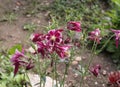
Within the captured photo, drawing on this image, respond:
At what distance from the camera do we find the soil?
143 inches

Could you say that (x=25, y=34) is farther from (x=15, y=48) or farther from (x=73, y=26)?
(x=73, y=26)

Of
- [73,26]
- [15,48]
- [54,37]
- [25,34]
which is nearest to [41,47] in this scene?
[54,37]

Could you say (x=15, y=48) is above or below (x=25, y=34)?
above

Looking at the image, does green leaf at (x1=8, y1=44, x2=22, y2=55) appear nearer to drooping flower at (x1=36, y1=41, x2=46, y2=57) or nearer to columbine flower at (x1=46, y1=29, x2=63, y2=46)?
drooping flower at (x1=36, y1=41, x2=46, y2=57)

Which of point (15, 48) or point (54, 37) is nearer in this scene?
point (54, 37)

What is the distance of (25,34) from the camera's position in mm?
4305

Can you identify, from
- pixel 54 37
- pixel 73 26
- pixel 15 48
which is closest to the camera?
pixel 54 37

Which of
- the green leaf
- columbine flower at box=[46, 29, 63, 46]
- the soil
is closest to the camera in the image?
columbine flower at box=[46, 29, 63, 46]

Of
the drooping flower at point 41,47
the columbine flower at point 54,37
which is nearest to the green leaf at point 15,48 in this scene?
the drooping flower at point 41,47

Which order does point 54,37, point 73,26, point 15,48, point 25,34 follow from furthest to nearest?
point 25,34 < point 15,48 < point 73,26 < point 54,37

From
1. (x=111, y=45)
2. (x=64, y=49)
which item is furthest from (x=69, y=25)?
(x=111, y=45)

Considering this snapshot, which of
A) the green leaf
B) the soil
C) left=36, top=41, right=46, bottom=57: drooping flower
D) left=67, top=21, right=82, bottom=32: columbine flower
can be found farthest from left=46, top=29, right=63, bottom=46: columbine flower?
the soil

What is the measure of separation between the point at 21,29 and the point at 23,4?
68cm

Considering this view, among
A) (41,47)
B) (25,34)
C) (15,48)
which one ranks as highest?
(41,47)
